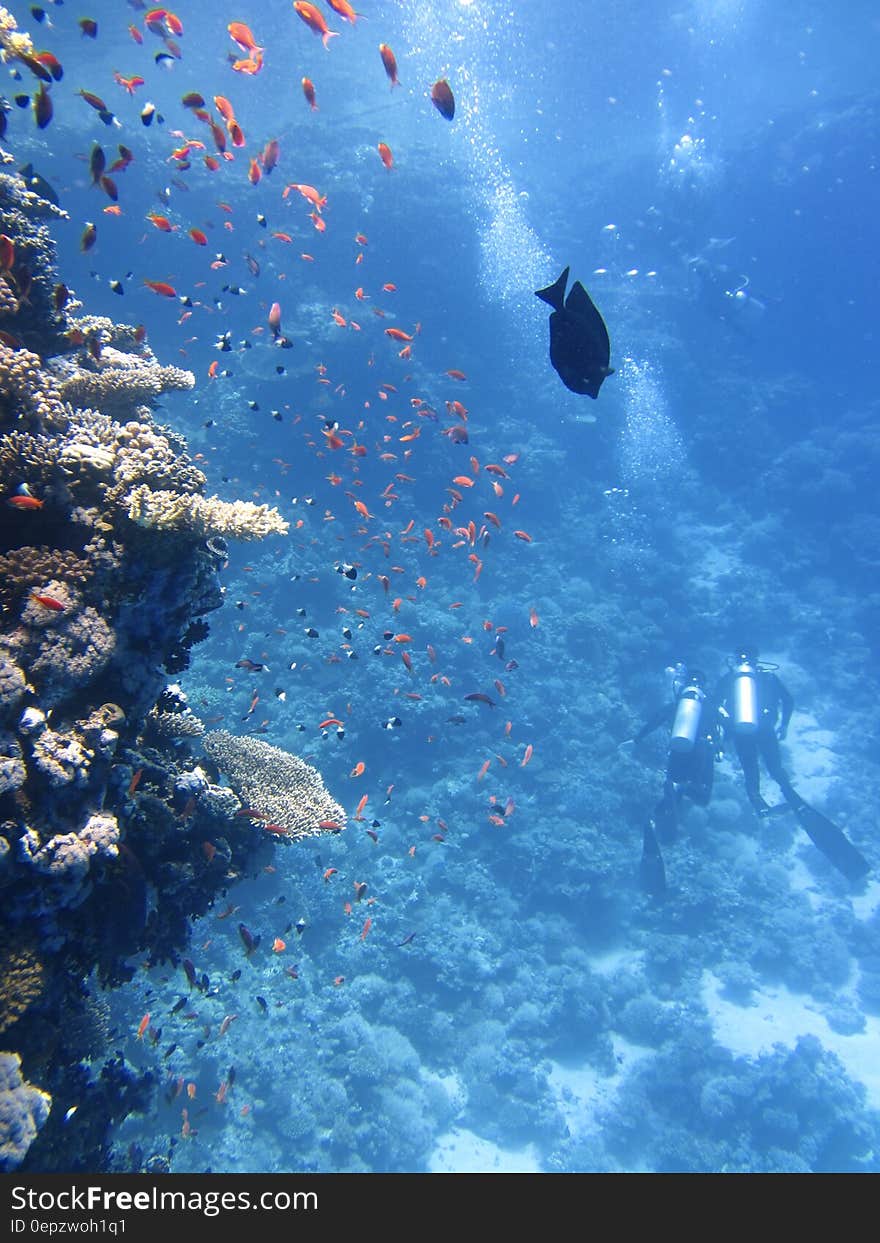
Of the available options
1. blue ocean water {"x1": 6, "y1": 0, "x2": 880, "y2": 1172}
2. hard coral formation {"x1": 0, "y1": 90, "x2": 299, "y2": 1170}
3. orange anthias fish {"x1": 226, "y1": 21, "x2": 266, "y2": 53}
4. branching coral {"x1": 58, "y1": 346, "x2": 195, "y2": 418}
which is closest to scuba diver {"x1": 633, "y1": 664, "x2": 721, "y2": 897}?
blue ocean water {"x1": 6, "y1": 0, "x2": 880, "y2": 1172}

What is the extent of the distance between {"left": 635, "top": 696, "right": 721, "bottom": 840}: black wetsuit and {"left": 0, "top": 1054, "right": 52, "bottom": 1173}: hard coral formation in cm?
1149

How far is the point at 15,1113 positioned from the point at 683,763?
1170cm

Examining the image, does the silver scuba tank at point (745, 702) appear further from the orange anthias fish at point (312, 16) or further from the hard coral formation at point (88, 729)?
the orange anthias fish at point (312, 16)

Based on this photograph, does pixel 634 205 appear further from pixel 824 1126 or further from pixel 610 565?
pixel 824 1126

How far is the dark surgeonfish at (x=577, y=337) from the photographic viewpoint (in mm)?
2482

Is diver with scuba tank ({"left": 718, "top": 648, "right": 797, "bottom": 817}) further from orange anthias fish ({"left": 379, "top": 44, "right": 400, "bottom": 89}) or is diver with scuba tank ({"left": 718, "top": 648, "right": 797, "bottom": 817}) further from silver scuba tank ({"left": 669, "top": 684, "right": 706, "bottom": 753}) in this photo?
orange anthias fish ({"left": 379, "top": 44, "right": 400, "bottom": 89})

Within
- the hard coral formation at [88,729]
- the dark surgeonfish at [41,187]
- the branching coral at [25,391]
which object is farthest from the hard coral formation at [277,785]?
the dark surgeonfish at [41,187]

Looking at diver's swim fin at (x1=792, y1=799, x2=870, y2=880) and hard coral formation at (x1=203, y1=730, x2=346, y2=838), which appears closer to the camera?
hard coral formation at (x1=203, y1=730, x2=346, y2=838)

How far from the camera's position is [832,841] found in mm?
14070

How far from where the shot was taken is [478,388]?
23.1 metres

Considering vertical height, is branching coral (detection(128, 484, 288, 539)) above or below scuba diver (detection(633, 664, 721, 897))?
above

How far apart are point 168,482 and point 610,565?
19.5 meters

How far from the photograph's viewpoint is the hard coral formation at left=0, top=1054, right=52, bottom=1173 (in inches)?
108
